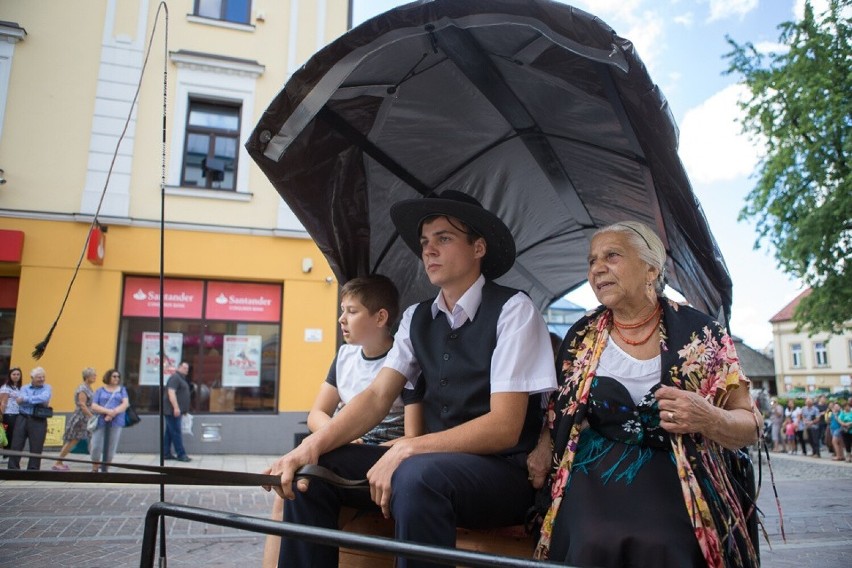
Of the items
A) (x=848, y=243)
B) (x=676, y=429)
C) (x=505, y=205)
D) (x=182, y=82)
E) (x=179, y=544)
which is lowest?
(x=179, y=544)

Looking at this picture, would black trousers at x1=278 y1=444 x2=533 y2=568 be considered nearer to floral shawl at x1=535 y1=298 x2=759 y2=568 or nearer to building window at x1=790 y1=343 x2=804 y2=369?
floral shawl at x1=535 y1=298 x2=759 y2=568

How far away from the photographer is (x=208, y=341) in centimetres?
1231

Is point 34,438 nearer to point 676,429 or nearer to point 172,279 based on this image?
point 172,279

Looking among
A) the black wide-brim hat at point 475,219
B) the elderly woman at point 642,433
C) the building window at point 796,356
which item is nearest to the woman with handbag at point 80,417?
the black wide-brim hat at point 475,219

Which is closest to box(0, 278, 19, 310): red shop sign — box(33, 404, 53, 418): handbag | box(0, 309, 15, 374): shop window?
box(0, 309, 15, 374): shop window

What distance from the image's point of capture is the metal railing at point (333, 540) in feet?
3.65

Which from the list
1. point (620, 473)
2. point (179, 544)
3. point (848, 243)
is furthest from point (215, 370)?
point (848, 243)

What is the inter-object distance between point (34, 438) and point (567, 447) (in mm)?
10149

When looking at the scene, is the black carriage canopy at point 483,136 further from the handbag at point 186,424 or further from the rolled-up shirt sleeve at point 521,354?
the handbag at point 186,424

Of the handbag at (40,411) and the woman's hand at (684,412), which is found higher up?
the woman's hand at (684,412)

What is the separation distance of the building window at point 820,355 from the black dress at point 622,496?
191 feet

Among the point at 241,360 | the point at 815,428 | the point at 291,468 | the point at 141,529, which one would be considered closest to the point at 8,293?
the point at 241,360

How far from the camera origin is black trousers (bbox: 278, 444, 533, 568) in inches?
74.0

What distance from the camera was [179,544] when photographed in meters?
5.46
